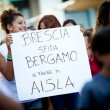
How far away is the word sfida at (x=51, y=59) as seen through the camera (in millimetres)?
4527

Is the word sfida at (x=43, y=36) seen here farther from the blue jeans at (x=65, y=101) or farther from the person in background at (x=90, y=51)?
the blue jeans at (x=65, y=101)

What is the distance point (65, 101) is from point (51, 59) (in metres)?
0.43

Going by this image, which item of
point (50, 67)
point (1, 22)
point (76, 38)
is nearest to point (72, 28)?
point (76, 38)

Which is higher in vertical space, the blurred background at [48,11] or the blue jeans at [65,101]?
the blue jeans at [65,101]

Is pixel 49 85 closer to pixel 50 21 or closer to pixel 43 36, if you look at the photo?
pixel 43 36

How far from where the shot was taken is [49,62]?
4.57m

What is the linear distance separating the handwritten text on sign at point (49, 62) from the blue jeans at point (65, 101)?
91 millimetres

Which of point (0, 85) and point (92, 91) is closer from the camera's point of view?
point (92, 91)

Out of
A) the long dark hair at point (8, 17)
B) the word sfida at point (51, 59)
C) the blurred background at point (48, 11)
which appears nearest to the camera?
the word sfida at point (51, 59)

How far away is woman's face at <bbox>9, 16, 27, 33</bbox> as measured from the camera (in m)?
4.64

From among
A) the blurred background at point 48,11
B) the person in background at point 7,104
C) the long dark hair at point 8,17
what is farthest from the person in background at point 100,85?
the blurred background at point 48,11

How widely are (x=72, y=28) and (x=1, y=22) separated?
29.8 inches

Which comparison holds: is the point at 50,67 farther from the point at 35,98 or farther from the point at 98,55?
the point at 98,55

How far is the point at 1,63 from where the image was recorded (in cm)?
438
